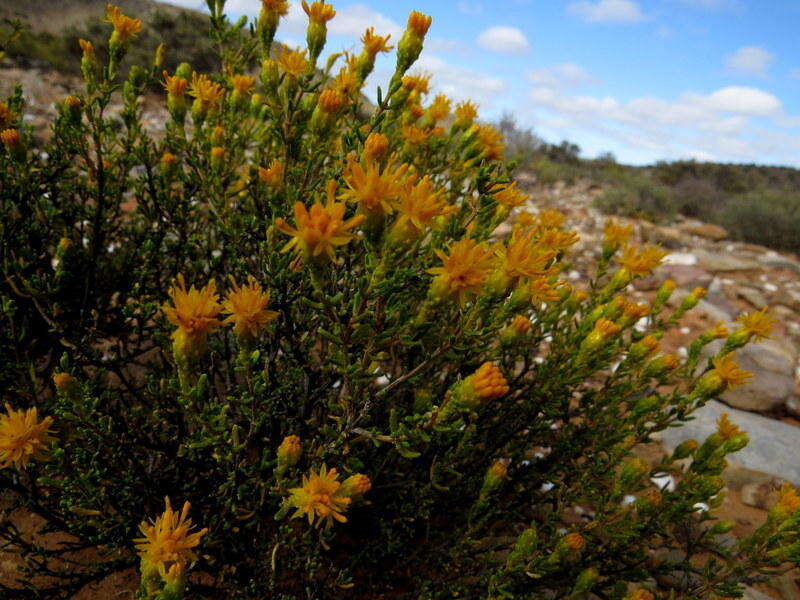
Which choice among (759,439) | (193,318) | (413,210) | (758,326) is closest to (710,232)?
(759,439)

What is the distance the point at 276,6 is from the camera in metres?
1.89

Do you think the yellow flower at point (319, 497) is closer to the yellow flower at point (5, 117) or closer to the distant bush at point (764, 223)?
the yellow flower at point (5, 117)

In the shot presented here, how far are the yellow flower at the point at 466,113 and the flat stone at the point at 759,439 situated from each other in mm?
2523

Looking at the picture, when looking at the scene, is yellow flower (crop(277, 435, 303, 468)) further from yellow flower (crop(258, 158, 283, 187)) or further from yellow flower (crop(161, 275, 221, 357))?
yellow flower (crop(258, 158, 283, 187))

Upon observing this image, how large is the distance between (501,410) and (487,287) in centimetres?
113

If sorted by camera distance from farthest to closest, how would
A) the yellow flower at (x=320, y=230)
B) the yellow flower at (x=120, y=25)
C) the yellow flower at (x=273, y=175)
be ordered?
the yellow flower at (x=120, y=25) → the yellow flower at (x=273, y=175) → the yellow flower at (x=320, y=230)

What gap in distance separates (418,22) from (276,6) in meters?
0.59

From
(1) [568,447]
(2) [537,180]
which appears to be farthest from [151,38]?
(1) [568,447]

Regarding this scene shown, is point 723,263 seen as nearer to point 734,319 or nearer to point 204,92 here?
point 734,319

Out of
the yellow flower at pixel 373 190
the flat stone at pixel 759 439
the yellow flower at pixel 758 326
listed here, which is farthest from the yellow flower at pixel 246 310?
the flat stone at pixel 759 439

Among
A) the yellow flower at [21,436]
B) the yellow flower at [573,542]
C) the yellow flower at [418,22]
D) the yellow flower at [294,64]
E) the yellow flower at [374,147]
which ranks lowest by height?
the yellow flower at [573,542]

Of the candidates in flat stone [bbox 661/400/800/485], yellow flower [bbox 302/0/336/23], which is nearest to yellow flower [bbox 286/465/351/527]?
yellow flower [bbox 302/0/336/23]

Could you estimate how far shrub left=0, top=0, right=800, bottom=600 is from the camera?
125cm

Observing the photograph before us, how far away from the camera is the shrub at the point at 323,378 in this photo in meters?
1.25
